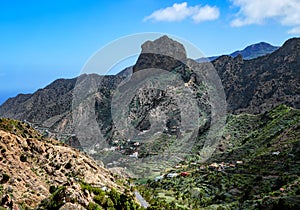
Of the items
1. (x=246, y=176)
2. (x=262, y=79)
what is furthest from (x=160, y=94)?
(x=246, y=176)

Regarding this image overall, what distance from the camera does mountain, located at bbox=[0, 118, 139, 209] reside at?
2586cm

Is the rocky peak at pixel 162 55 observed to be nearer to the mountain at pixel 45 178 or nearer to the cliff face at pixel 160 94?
the cliff face at pixel 160 94

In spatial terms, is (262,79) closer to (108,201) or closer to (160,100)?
(160,100)

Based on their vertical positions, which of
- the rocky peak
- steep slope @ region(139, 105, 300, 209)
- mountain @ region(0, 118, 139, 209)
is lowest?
steep slope @ region(139, 105, 300, 209)

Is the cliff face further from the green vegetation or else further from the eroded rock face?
the green vegetation

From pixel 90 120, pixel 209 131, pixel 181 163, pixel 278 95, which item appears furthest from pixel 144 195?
pixel 278 95

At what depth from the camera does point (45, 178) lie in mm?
35250

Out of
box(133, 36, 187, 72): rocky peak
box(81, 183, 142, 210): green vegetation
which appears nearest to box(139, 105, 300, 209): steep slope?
box(81, 183, 142, 210): green vegetation

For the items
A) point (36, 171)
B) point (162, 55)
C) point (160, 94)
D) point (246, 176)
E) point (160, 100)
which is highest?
point (162, 55)

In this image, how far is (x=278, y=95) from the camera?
12294 cm

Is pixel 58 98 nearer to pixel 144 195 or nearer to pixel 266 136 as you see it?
pixel 266 136

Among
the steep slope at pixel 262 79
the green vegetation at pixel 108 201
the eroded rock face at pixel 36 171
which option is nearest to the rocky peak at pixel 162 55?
the steep slope at pixel 262 79

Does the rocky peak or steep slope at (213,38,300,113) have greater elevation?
the rocky peak

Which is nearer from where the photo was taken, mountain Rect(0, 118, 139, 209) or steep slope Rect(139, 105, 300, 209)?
mountain Rect(0, 118, 139, 209)
